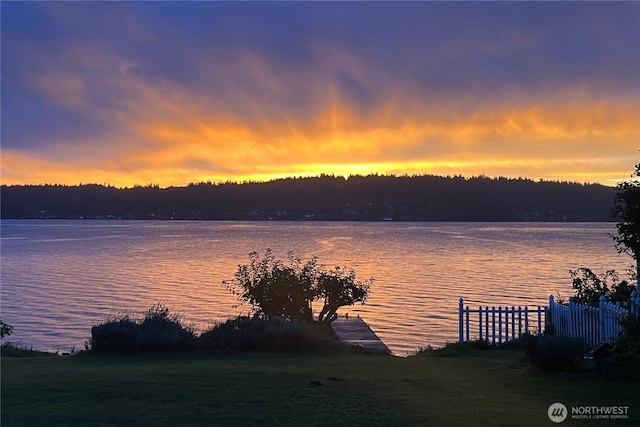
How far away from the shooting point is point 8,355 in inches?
640

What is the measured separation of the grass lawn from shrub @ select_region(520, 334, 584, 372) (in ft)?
0.89

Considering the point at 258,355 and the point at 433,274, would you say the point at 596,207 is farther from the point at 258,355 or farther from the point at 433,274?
the point at 258,355

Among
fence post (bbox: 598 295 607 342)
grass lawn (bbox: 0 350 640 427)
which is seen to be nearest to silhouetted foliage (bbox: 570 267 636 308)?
fence post (bbox: 598 295 607 342)

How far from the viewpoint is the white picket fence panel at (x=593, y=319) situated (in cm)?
1241

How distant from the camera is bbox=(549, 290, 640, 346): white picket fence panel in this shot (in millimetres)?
12414

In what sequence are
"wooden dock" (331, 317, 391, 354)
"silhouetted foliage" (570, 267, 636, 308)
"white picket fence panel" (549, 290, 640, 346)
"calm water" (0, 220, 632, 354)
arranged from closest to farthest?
"white picket fence panel" (549, 290, 640, 346)
"silhouetted foliage" (570, 267, 636, 308)
"wooden dock" (331, 317, 391, 354)
"calm water" (0, 220, 632, 354)

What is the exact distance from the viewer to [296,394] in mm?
9023

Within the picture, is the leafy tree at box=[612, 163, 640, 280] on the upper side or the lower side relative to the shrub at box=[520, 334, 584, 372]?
upper

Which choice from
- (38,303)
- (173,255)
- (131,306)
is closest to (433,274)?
(131,306)

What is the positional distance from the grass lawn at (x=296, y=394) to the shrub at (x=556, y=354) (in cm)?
27

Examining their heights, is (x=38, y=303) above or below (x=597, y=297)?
below

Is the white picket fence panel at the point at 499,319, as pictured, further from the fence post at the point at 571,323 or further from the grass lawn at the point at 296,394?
the grass lawn at the point at 296,394

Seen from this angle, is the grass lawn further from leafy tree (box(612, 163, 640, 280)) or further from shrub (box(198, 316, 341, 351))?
leafy tree (box(612, 163, 640, 280))

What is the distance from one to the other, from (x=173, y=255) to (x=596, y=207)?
115610 mm
